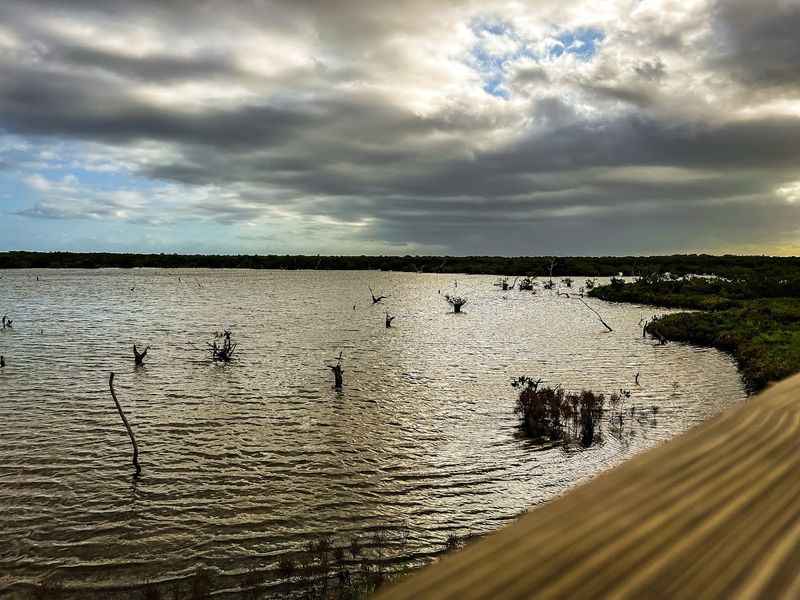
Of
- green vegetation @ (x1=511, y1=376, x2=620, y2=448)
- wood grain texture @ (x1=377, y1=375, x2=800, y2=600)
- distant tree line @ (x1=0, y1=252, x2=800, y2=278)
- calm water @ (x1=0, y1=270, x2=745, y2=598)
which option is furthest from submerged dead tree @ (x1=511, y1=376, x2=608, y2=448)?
distant tree line @ (x1=0, y1=252, x2=800, y2=278)

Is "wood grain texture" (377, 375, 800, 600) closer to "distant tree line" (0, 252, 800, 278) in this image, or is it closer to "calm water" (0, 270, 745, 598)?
"calm water" (0, 270, 745, 598)

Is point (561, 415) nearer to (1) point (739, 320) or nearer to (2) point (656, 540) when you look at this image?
(2) point (656, 540)

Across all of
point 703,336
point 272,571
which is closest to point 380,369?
point 272,571

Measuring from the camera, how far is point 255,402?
18281 millimetres

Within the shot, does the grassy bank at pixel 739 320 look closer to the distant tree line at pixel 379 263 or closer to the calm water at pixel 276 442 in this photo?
the calm water at pixel 276 442

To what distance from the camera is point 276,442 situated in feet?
47.1

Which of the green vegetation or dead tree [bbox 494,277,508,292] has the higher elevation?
dead tree [bbox 494,277,508,292]

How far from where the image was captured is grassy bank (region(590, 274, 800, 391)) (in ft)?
72.2

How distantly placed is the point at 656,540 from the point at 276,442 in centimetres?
1414

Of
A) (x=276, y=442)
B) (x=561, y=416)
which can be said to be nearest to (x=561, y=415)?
(x=561, y=416)

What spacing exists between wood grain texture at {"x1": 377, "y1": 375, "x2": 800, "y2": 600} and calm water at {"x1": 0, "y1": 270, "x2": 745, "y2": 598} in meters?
8.35

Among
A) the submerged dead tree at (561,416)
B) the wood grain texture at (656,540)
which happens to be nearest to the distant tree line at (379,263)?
the submerged dead tree at (561,416)

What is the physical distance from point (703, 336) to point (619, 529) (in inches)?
1338

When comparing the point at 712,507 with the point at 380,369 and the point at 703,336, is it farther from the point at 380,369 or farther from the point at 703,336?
the point at 703,336
